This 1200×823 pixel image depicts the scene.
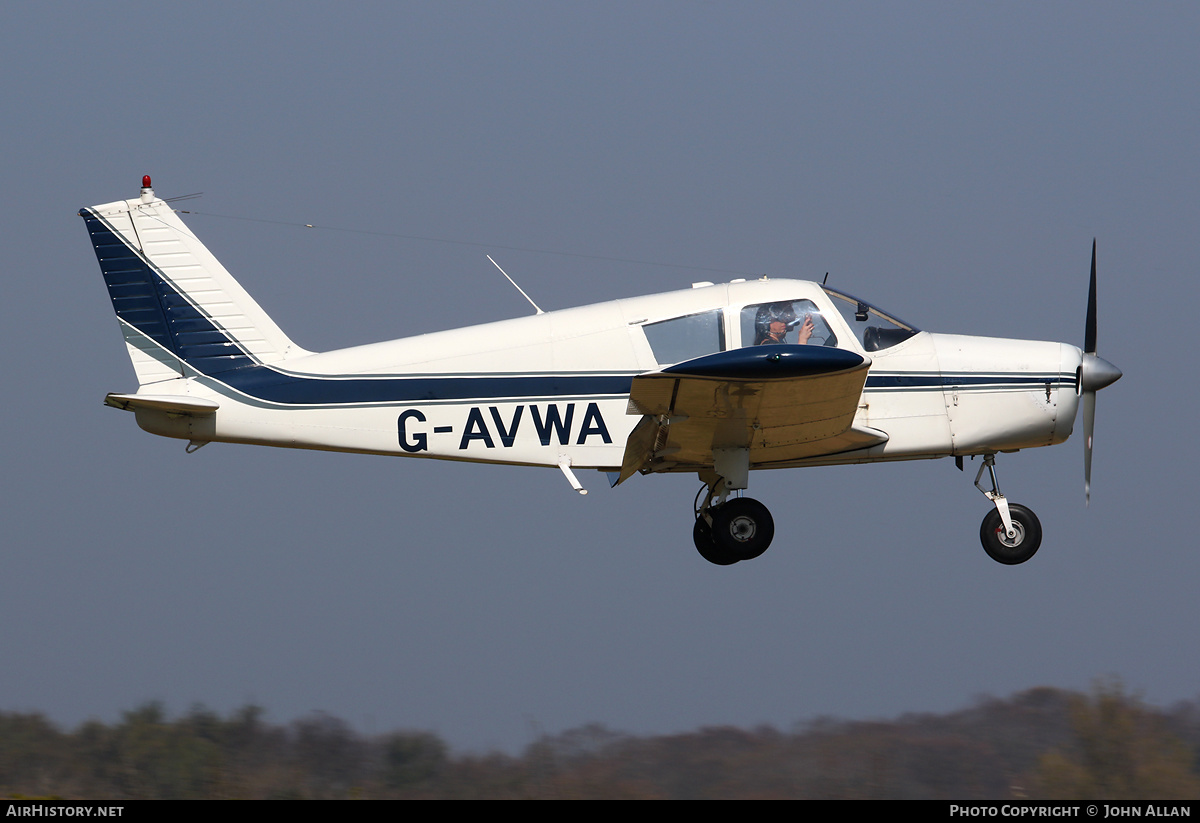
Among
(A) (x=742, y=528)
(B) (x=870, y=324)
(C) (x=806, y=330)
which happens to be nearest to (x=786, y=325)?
(C) (x=806, y=330)

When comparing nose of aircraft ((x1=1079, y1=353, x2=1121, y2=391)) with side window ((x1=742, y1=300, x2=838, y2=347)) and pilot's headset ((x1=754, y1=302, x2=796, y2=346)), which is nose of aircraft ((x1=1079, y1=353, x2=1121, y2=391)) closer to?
side window ((x1=742, y1=300, x2=838, y2=347))

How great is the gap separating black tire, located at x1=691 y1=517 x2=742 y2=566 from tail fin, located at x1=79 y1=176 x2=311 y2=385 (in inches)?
153

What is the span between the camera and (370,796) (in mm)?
10164

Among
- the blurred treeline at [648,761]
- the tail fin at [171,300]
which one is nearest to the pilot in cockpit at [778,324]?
the blurred treeline at [648,761]

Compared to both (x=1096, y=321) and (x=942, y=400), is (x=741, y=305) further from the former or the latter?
(x=1096, y=321)

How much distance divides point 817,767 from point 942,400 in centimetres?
324

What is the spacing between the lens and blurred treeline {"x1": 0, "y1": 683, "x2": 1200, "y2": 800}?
10.4 m

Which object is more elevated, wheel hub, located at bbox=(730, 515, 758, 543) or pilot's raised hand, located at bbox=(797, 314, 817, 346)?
pilot's raised hand, located at bbox=(797, 314, 817, 346)

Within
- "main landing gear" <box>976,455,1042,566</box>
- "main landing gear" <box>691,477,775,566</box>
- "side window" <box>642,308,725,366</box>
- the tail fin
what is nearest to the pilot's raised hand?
"side window" <box>642,308,725,366</box>

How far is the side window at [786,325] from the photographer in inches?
421

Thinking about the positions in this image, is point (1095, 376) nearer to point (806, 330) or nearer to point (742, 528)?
point (806, 330)
